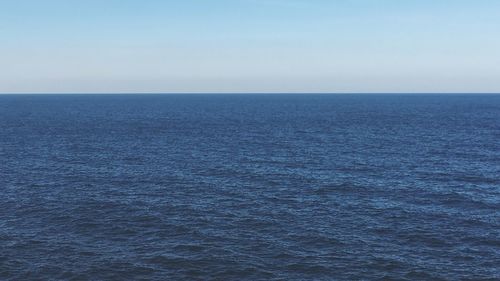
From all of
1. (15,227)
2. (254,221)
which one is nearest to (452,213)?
(254,221)

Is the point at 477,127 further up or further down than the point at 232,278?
further up

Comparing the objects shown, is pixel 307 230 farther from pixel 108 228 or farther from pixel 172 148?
pixel 172 148

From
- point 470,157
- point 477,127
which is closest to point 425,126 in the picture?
point 477,127

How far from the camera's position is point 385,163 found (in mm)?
93625

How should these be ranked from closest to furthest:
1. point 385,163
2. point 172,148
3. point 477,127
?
point 385,163 → point 172,148 → point 477,127

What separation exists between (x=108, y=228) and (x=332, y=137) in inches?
3542

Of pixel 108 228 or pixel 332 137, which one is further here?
pixel 332 137

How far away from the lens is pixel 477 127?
156m

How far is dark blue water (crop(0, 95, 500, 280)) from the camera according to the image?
46125mm

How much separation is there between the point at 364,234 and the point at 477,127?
396 feet

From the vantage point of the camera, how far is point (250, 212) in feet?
204

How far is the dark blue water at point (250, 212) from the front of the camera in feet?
151

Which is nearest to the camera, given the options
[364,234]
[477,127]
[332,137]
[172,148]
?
[364,234]

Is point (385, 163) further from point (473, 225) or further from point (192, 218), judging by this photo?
point (192, 218)
